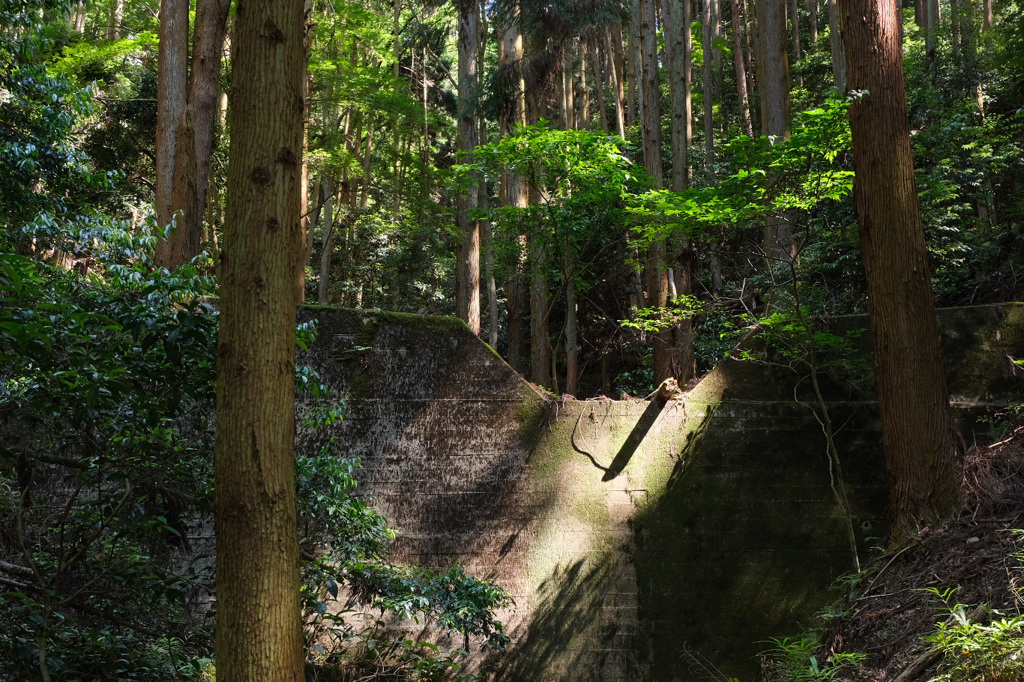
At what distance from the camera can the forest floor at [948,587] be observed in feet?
11.8

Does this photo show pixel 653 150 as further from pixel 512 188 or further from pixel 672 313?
pixel 672 313

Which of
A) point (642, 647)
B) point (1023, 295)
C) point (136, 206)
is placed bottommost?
point (642, 647)

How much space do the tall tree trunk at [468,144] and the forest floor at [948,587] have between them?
281 inches

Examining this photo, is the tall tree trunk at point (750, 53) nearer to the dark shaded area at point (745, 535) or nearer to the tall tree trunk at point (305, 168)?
the tall tree trunk at point (305, 168)

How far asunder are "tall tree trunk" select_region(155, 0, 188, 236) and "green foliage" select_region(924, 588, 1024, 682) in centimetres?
707

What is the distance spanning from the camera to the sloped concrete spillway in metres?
6.16

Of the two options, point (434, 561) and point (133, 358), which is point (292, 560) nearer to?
point (133, 358)

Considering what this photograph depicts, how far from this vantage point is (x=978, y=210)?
1413 cm

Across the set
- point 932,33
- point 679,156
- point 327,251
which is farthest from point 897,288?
point 327,251

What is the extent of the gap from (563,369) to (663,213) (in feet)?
25.0

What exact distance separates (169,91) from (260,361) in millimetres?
6206

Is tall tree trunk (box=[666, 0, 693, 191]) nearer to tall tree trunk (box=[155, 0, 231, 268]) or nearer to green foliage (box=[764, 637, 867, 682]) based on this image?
tall tree trunk (box=[155, 0, 231, 268])

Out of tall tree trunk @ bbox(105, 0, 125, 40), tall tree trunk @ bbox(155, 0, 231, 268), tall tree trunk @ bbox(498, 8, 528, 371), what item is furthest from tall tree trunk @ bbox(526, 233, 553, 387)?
tall tree trunk @ bbox(105, 0, 125, 40)

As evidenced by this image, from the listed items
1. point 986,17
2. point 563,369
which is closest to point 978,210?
point 986,17
